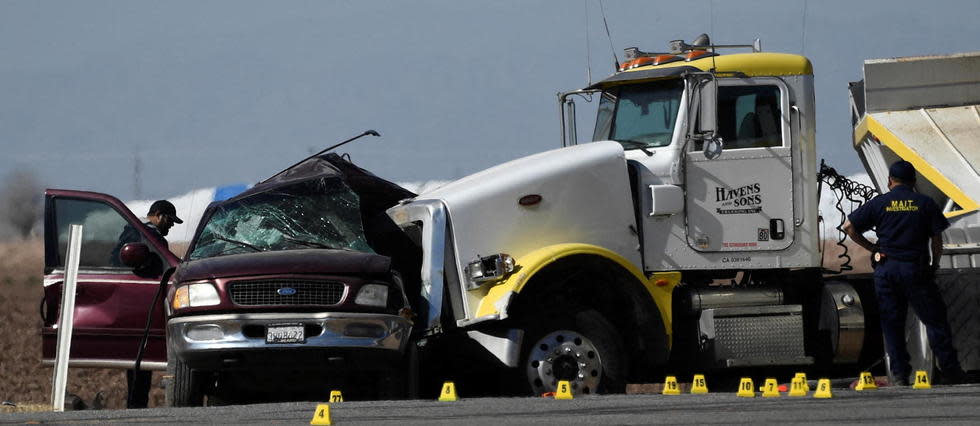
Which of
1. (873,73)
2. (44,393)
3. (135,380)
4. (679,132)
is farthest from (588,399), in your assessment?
(44,393)

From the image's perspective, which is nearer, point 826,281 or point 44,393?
point 826,281

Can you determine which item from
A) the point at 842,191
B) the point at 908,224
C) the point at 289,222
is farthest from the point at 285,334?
the point at 842,191

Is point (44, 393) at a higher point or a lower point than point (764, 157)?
lower

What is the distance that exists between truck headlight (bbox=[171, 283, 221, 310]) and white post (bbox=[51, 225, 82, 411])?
1169 millimetres

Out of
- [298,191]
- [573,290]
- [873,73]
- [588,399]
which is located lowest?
[588,399]

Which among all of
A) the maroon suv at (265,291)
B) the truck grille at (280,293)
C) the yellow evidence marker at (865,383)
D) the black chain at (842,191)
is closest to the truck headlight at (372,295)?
the maroon suv at (265,291)

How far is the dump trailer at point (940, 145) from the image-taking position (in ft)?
40.5

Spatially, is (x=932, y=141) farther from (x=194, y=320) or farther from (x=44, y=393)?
(x=44, y=393)

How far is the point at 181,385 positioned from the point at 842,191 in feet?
18.9

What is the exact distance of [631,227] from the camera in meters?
12.1

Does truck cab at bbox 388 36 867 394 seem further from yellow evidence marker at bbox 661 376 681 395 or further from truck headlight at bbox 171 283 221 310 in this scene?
truck headlight at bbox 171 283 221 310

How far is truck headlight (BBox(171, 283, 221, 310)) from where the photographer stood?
11156mm

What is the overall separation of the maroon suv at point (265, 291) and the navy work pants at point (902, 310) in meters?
3.58

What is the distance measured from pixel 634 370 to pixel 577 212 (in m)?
1.44
